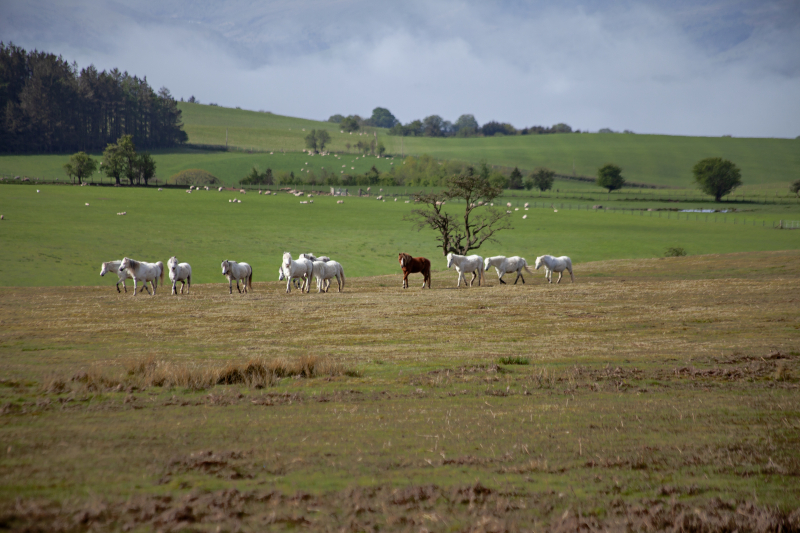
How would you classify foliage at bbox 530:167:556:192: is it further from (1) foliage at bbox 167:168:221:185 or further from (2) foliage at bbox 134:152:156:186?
(2) foliage at bbox 134:152:156:186

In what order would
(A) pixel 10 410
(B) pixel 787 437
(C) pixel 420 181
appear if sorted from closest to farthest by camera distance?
1. (B) pixel 787 437
2. (A) pixel 10 410
3. (C) pixel 420 181

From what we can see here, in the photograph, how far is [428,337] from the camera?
18.7m

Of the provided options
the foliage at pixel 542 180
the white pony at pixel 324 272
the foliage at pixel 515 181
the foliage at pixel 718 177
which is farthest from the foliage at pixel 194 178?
the foliage at pixel 718 177

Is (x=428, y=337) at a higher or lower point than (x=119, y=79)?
lower

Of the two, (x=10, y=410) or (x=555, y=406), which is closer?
(x=10, y=410)

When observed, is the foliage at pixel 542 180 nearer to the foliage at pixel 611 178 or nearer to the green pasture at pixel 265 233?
the foliage at pixel 611 178

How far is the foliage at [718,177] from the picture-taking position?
12925 centimetres

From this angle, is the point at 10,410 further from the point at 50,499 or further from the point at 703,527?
the point at 703,527

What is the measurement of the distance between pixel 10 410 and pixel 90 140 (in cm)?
17643

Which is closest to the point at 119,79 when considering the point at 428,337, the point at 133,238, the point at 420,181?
the point at 420,181

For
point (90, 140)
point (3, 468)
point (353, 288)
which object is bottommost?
point (353, 288)

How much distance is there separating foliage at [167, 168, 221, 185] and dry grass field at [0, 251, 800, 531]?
124345mm

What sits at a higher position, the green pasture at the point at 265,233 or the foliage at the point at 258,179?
the foliage at the point at 258,179

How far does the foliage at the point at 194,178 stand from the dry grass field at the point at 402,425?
Result: 408 ft
